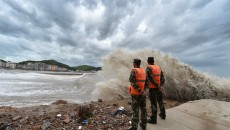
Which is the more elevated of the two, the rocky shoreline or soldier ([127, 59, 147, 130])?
soldier ([127, 59, 147, 130])

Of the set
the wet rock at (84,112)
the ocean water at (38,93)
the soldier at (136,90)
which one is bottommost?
the ocean water at (38,93)

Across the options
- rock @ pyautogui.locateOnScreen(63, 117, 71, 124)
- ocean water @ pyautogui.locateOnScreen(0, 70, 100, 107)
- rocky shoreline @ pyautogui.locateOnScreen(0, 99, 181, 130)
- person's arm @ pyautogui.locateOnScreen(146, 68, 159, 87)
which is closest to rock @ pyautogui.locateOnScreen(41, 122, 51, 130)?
rocky shoreline @ pyautogui.locateOnScreen(0, 99, 181, 130)

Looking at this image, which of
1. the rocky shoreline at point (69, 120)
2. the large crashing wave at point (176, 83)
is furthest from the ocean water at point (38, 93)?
the rocky shoreline at point (69, 120)

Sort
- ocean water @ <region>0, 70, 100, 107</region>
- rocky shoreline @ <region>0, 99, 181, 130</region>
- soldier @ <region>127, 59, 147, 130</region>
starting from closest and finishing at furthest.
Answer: soldier @ <region>127, 59, 147, 130</region>, rocky shoreline @ <region>0, 99, 181, 130</region>, ocean water @ <region>0, 70, 100, 107</region>

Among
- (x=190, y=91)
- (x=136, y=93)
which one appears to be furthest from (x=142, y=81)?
(x=190, y=91)

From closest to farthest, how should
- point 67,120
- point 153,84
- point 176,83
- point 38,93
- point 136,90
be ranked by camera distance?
1. point 136,90
2. point 67,120
3. point 153,84
4. point 176,83
5. point 38,93

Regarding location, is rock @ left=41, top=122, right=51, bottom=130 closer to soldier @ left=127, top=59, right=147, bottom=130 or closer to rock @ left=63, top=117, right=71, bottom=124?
rock @ left=63, top=117, right=71, bottom=124

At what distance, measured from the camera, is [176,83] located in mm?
12641

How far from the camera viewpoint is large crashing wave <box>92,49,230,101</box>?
12.4 m

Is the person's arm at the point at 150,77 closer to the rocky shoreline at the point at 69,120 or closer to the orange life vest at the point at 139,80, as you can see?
the orange life vest at the point at 139,80

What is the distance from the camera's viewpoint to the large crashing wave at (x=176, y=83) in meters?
12.4

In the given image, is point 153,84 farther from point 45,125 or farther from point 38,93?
point 38,93

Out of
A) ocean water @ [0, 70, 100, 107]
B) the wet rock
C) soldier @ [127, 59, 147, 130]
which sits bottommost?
ocean water @ [0, 70, 100, 107]

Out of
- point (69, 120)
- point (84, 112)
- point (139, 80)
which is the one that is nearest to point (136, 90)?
point (139, 80)
